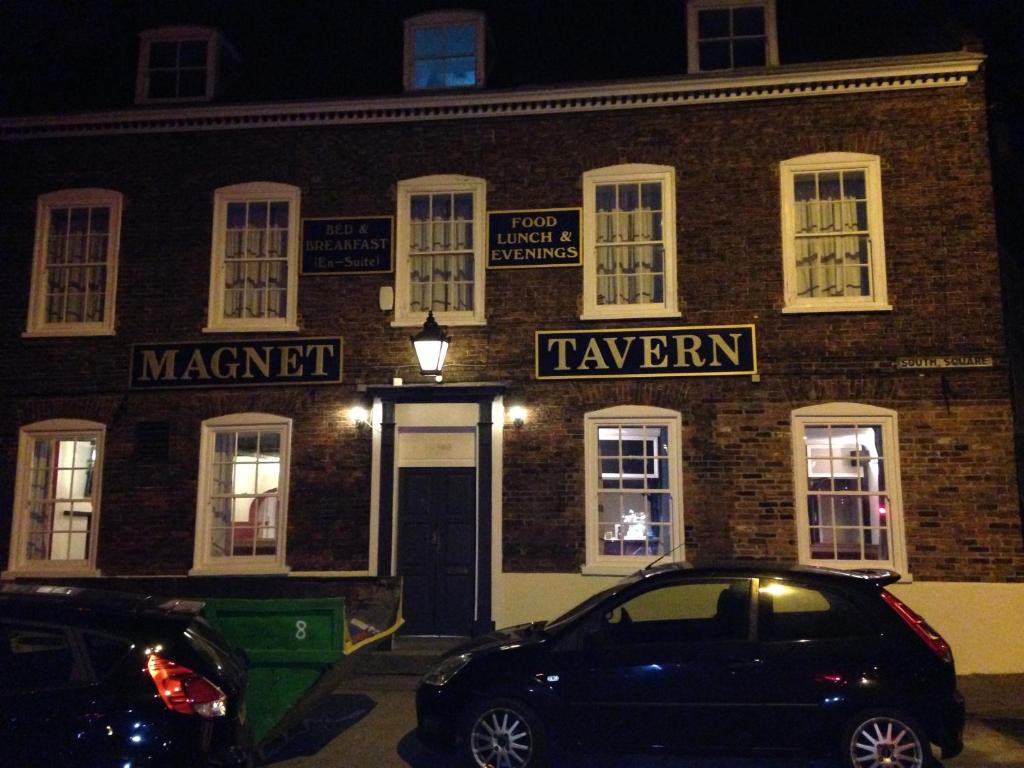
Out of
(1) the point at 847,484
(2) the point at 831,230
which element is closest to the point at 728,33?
(2) the point at 831,230

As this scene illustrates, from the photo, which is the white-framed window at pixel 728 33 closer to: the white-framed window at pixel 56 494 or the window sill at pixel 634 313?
the window sill at pixel 634 313

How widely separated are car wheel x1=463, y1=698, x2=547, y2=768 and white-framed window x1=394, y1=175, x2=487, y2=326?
5941 mm

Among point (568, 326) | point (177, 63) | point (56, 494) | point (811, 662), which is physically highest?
point (177, 63)

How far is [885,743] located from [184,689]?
15.5 ft

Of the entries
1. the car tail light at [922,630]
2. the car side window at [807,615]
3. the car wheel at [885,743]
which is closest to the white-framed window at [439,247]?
the car side window at [807,615]

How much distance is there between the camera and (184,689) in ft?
15.3

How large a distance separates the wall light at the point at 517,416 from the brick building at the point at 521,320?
4 centimetres

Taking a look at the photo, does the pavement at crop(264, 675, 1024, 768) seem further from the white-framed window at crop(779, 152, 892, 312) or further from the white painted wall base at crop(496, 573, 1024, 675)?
the white-framed window at crop(779, 152, 892, 312)

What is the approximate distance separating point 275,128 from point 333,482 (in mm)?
5117

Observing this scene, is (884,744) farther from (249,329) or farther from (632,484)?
(249,329)

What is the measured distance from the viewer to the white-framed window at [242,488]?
35.6ft

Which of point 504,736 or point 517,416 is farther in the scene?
point 517,416

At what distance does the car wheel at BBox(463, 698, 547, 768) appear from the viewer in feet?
19.5

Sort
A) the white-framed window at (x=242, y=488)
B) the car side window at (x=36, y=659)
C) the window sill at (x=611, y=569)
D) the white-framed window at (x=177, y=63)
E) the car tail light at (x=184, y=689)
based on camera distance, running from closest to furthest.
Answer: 1. the car side window at (x=36, y=659)
2. the car tail light at (x=184, y=689)
3. the window sill at (x=611, y=569)
4. the white-framed window at (x=242, y=488)
5. the white-framed window at (x=177, y=63)
